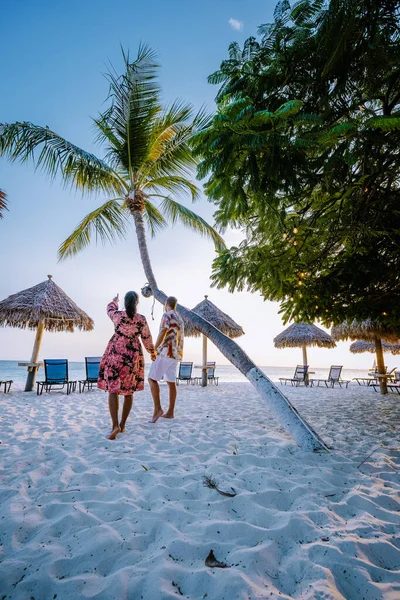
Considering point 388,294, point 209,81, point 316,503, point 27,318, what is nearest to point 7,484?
point 316,503

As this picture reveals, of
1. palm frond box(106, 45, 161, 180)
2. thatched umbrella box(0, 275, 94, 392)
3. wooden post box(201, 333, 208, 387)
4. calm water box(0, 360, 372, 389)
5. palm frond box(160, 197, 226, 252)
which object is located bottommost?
calm water box(0, 360, 372, 389)

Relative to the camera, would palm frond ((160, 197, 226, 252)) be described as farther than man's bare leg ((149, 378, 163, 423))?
Yes

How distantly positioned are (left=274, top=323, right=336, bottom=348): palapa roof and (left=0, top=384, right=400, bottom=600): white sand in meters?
12.8

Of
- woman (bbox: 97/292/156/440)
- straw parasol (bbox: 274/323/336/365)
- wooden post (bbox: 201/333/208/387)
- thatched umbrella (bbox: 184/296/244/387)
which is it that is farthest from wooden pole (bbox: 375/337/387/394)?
woman (bbox: 97/292/156/440)

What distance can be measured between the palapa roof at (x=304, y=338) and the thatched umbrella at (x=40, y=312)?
10848 mm

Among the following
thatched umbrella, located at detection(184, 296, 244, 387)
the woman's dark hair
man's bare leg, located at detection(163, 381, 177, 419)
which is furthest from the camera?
thatched umbrella, located at detection(184, 296, 244, 387)

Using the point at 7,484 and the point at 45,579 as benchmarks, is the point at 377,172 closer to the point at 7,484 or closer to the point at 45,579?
the point at 45,579

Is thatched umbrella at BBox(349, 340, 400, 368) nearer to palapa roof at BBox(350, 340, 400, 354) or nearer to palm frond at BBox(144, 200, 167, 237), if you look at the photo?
palapa roof at BBox(350, 340, 400, 354)

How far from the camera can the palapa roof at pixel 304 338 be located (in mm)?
15062

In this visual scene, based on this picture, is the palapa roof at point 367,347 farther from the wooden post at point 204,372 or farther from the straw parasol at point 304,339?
the wooden post at point 204,372

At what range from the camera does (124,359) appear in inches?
129

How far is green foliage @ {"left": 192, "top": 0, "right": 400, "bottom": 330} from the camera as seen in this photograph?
197 cm

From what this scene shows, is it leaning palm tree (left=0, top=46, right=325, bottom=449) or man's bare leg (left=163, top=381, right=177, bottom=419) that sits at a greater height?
leaning palm tree (left=0, top=46, right=325, bottom=449)

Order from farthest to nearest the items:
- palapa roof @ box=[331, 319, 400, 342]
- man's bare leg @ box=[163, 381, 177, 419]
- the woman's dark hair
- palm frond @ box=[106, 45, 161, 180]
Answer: palapa roof @ box=[331, 319, 400, 342]
palm frond @ box=[106, 45, 161, 180]
man's bare leg @ box=[163, 381, 177, 419]
the woman's dark hair
